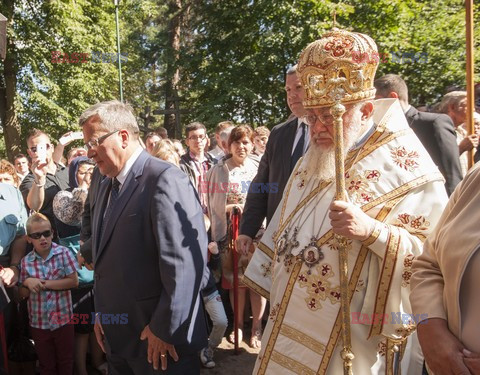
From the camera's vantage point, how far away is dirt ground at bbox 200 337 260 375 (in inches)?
176

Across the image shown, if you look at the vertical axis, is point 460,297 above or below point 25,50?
below

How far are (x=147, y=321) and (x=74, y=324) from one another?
6.31ft

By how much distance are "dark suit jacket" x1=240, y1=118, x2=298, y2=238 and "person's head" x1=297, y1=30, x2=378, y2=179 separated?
1001mm

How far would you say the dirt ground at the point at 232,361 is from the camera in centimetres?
447

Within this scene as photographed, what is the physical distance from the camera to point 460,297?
1.61 meters

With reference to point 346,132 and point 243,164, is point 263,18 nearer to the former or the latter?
point 243,164

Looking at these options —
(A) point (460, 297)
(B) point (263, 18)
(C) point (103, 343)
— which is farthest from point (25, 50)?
(A) point (460, 297)

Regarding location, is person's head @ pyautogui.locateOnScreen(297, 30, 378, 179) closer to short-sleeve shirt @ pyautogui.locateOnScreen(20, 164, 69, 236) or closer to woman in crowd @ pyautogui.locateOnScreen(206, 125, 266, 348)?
woman in crowd @ pyautogui.locateOnScreen(206, 125, 266, 348)

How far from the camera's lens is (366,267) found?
2242mm

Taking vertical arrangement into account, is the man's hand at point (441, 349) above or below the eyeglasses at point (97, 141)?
below

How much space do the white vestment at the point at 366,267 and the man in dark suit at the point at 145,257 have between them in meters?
0.46

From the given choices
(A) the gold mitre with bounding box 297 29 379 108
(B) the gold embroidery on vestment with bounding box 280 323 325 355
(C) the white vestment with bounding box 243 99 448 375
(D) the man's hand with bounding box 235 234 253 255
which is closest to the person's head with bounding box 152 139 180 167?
(D) the man's hand with bounding box 235 234 253 255

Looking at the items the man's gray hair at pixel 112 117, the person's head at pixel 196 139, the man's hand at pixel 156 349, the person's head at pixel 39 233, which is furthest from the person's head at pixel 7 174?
the man's hand at pixel 156 349

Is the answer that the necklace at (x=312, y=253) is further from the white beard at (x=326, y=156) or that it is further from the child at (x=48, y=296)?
the child at (x=48, y=296)
